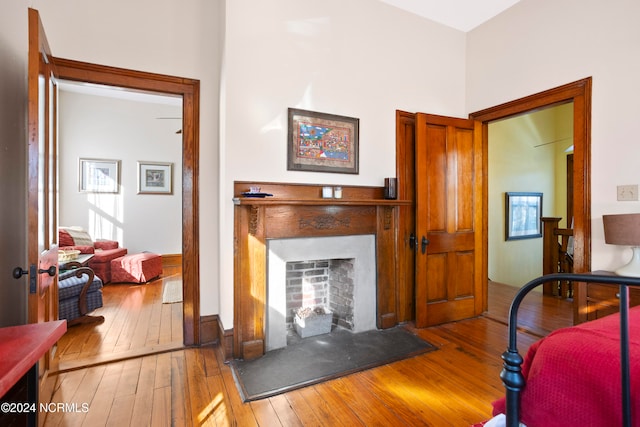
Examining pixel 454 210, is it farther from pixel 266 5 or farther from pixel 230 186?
pixel 266 5

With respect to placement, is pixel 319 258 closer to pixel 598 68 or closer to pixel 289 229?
pixel 289 229

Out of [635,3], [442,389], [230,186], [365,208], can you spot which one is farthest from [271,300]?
[635,3]

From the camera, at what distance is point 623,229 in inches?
83.4

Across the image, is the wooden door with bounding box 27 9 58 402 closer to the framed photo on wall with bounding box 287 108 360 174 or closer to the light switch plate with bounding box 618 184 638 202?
the framed photo on wall with bounding box 287 108 360 174

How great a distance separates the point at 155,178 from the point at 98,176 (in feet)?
3.03

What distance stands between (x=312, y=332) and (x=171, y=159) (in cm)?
494

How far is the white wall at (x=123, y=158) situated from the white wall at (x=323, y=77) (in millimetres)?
3999

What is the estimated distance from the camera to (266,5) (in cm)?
264

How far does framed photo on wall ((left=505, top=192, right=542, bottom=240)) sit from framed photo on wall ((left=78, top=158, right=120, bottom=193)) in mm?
6982

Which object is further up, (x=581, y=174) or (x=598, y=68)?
(x=598, y=68)

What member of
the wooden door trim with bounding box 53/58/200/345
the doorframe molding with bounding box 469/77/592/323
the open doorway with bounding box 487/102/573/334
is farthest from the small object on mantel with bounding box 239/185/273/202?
the open doorway with bounding box 487/102/573/334

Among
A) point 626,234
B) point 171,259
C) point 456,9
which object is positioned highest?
point 456,9

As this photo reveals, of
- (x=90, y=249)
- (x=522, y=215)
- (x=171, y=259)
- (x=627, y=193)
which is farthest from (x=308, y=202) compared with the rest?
(x=171, y=259)

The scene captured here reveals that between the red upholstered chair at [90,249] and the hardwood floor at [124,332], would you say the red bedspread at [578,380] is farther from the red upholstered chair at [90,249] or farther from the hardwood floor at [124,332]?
the red upholstered chair at [90,249]
